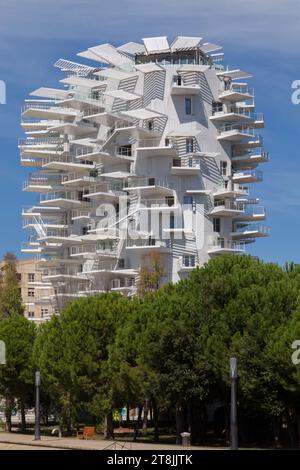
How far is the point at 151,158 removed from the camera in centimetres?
12112

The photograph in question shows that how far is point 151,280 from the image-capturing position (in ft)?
354

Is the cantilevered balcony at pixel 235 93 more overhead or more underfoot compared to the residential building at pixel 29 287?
more overhead

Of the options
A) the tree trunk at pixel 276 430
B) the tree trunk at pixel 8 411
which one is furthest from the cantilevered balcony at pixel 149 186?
the tree trunk at pixel 276 430

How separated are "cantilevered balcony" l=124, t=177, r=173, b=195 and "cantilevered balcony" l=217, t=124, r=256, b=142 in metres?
8.83

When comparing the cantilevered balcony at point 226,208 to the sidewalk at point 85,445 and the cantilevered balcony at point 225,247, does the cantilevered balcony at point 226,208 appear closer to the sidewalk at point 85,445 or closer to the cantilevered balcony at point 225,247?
the cantilevered balcony at point 225,247

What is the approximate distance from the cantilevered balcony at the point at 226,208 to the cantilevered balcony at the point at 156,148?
7892 millimetres

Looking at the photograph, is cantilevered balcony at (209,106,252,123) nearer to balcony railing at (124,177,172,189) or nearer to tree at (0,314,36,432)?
balcony railing at (124,177,172,189)

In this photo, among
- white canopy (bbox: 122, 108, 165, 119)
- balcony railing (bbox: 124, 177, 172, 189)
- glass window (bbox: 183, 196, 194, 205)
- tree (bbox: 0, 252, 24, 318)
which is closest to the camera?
tree (bbox: 0, 252, 24, 318)

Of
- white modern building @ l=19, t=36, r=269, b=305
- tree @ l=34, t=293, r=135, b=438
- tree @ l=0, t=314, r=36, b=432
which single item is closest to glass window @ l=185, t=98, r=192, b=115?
white modern building @ l=19, t=36, r=269, b=305

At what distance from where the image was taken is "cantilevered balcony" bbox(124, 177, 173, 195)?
11843 centimetres

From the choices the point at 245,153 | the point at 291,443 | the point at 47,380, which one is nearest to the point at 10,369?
the point at 47,380

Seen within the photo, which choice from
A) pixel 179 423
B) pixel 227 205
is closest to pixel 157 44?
pixel 227 205

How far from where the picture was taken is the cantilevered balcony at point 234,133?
400 ft

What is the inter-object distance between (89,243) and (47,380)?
169 ft
